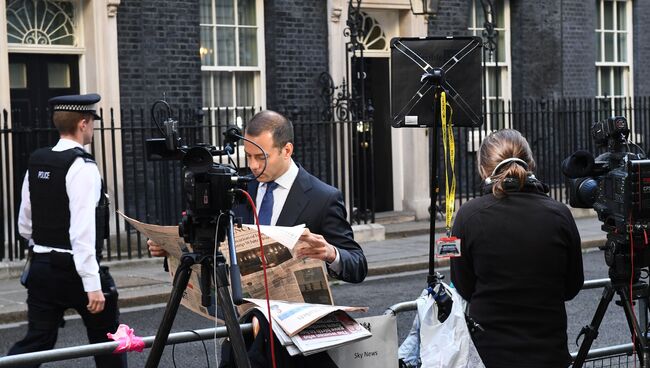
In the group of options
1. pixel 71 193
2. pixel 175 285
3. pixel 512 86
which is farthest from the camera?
pixel 512 86

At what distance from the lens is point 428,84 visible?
568 centimetres

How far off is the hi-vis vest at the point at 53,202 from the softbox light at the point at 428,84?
73.4 inches

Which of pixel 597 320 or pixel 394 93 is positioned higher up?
pixel 394 93

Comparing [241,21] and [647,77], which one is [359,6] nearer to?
[241,21]

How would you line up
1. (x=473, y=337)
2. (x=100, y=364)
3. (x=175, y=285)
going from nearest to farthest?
(x=175, y=285)
(x=473, y=337)
(x=100, y=364)

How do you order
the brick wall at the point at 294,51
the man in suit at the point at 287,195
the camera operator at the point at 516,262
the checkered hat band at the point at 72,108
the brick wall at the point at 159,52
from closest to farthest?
the camera operator at the point at 516,262, the man in suit at the point at 287,195, the checkered hat band at the point at 72,108, the brick wall at the point at 159,52, the brick wall at the point at 294,51

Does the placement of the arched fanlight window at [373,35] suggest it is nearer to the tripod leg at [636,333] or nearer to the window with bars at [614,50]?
the window with bars at [614,50]

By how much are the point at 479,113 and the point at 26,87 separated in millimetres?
9635

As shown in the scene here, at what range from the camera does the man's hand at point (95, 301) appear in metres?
6.36

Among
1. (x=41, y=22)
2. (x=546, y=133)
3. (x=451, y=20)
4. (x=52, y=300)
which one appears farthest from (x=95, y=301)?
(x=546, y=133)

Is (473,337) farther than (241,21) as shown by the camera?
No

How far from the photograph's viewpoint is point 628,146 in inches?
210

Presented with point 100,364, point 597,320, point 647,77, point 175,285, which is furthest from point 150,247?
point 647,77

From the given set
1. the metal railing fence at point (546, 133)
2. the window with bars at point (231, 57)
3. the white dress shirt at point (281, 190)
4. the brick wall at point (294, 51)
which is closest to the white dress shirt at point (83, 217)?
the white dress shirt at point (281, 190)
